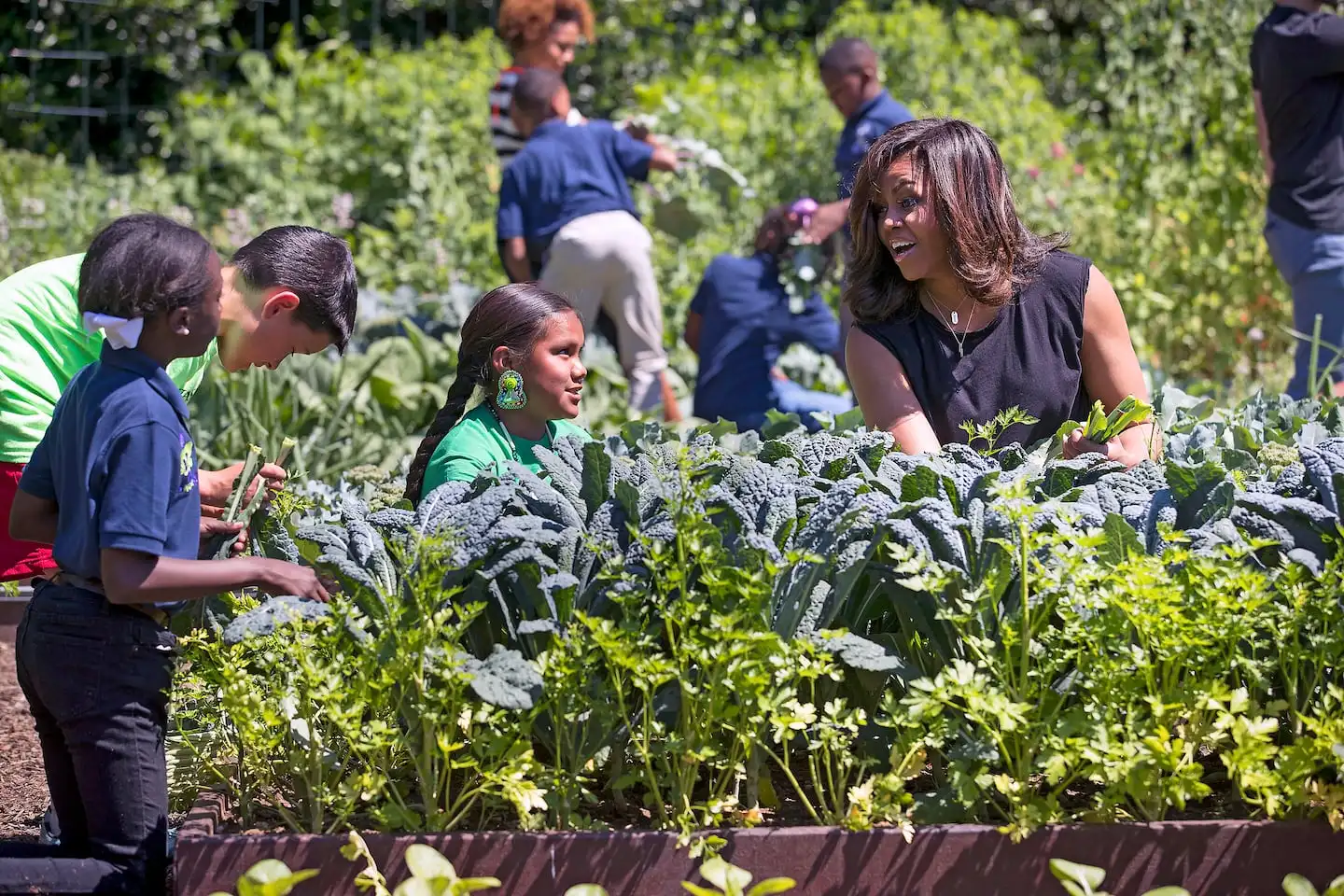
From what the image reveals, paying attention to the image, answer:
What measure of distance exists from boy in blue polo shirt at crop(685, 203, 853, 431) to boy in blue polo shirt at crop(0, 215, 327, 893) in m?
2.80

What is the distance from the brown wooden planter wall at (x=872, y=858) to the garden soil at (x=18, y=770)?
95cm

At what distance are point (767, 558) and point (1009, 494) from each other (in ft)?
1.23

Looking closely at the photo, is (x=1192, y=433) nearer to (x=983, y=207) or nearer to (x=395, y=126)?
(x=983, y=207)

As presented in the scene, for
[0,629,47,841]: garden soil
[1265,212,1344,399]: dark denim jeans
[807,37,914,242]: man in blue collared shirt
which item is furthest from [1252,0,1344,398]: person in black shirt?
[0,629,47,841]: garden soil

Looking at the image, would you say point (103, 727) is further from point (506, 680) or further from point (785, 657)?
point (785, 657)

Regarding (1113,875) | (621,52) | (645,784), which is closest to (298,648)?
(645,784)

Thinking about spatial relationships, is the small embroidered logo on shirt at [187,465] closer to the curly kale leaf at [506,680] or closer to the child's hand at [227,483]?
the child's hand at [227,483]

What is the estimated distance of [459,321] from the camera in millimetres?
6133

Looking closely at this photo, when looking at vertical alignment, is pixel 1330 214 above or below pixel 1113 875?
above

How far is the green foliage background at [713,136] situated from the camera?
7168 mm

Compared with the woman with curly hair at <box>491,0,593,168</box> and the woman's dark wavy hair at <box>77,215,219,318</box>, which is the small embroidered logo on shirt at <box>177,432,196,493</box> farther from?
the woman with curly hair at <box>491,0,593,168</box>

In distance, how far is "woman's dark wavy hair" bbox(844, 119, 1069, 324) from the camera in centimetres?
300

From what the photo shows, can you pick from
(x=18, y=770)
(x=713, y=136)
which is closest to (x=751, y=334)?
(x=18, y=770)

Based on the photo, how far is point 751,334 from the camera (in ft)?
16.9
